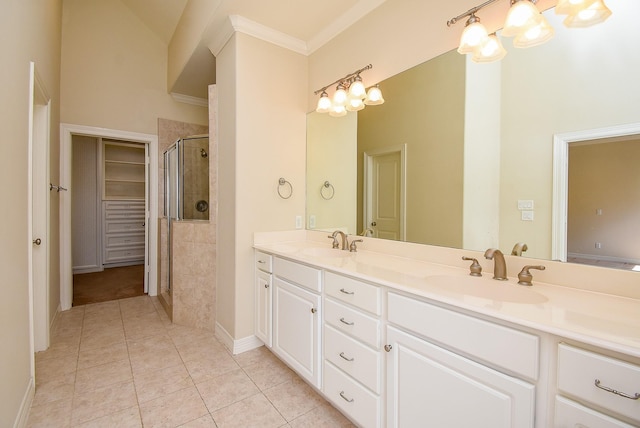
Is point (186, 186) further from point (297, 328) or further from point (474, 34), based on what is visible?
point (474, 34)

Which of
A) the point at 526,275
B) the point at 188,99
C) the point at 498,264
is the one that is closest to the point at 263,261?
the point at 498,264

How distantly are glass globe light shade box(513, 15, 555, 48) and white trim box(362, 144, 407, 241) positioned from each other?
77 centimetres

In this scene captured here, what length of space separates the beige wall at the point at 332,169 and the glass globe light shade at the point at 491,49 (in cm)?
99

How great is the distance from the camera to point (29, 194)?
67.3 inches

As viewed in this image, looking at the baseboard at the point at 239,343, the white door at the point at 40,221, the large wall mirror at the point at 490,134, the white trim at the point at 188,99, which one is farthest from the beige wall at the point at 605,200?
the white trim at the point at 188,99

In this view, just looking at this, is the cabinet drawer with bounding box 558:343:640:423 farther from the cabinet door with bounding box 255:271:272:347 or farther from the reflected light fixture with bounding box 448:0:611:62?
the cabinet door with bounding box 255:271:272:347

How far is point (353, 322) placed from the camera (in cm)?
143

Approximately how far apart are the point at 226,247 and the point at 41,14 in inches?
83.7

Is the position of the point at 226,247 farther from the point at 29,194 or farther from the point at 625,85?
the point at 625,85

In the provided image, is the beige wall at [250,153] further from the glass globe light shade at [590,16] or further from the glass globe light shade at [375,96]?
the glass globe light shade at [590,16]

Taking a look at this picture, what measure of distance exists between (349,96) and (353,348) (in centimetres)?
172

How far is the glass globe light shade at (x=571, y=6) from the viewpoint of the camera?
110 cm

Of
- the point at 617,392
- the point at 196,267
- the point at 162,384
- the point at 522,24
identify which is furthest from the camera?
the point at 196,267

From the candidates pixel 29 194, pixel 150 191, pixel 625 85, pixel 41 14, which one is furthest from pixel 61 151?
pixel 625 85
